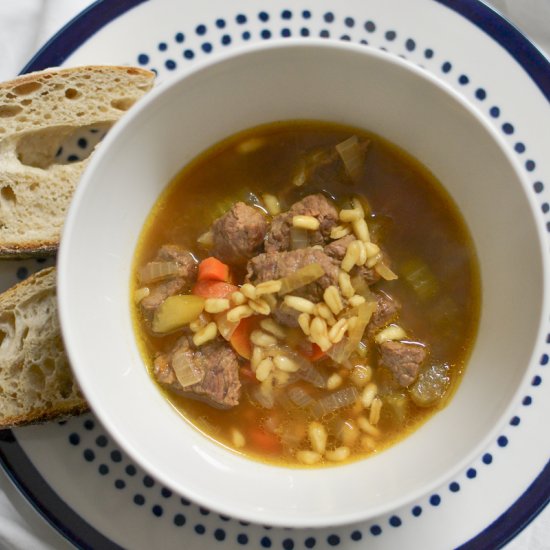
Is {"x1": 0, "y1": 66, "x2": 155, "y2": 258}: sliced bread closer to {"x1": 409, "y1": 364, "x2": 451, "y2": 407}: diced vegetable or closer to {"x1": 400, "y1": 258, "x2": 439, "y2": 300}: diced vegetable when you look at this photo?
{"x1": 400, "y1": 258, "x2": 439, "y2": 300}: diced vegetable

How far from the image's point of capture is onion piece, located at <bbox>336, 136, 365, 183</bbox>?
2.54 meters

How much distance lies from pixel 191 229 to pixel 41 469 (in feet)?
3.38

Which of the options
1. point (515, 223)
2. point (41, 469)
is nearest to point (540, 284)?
point (515, 223)

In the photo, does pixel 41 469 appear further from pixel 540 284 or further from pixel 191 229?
pixel 540 284

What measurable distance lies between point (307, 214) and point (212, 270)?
396 mm

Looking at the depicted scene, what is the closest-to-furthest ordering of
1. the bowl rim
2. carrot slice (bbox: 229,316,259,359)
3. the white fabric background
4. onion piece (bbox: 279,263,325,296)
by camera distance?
the bowl rim → onion piece (bbox: 279,263,325,296) → carrot slice (bbox: 229,316,259,359) → the white fabric background

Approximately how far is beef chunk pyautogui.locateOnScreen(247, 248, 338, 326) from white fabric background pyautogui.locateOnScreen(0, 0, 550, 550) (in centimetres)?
124

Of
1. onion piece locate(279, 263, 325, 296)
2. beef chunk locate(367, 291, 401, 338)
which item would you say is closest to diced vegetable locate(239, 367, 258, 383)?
onion piece locate(279, 263, 325, 296)

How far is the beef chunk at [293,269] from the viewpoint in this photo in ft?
8.09

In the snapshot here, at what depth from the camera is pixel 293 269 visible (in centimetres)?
246

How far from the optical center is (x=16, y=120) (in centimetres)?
264

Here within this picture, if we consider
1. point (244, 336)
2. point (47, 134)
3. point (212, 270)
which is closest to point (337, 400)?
point (244, 336)

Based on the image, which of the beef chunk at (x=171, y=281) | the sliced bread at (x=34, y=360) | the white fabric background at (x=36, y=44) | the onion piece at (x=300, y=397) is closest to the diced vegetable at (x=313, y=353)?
the onion piece at (x=300, y=397)

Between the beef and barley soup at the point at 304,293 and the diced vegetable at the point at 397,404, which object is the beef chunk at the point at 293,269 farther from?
the diced vegetable at the point at 397,404
